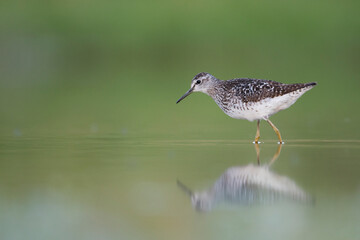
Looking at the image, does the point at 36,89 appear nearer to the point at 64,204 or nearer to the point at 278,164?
the point at 278,164

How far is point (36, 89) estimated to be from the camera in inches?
738

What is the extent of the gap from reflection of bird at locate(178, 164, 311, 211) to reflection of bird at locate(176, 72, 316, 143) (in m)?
2.64

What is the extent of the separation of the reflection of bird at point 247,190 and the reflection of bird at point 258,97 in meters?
2.64

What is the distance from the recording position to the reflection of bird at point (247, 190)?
259 inches

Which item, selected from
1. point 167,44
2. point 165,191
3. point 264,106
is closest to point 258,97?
point 264,106

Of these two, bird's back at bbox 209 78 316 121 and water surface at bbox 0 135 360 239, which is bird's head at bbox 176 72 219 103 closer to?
bird's back at bbox 209 78 316 121

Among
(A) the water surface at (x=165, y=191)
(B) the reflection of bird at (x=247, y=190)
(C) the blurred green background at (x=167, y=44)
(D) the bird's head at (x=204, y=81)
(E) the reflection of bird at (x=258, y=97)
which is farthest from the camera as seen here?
(C) the blurred green background at (x=167, y=44)

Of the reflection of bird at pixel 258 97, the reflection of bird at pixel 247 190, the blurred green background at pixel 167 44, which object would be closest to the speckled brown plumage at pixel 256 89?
the reflection of bird at pixel 258 97

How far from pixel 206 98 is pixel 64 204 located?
11999 mm

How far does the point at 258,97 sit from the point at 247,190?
371 centimetres

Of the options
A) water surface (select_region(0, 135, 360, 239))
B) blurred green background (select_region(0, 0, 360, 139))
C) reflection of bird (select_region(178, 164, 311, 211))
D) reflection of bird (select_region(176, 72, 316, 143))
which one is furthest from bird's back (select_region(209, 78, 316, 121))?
blurred green background (select_region(0, 0, 360, 139))

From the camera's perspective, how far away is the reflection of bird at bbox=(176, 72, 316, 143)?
10.3 m

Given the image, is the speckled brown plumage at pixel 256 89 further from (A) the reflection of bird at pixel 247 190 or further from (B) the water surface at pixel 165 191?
(A) the reflection of bird at pixel 247 190

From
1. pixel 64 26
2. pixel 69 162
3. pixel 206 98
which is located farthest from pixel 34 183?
pixel 64 26
